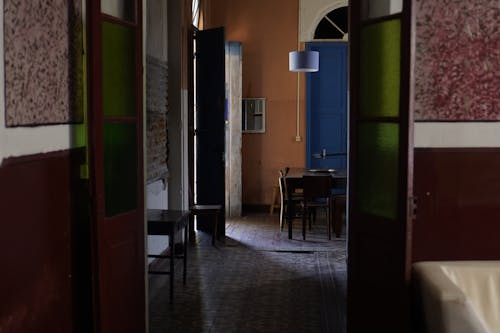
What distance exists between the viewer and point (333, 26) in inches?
377

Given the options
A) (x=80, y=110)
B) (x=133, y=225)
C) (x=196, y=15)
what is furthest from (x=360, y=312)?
(x=196, y=15)

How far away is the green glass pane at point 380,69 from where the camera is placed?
361cm

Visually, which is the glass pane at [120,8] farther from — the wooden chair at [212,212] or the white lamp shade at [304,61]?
the white lamp shade at [304,61]

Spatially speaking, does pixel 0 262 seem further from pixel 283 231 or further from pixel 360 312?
pixel 283 231

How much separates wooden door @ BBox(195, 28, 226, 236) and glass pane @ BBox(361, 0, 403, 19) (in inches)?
160

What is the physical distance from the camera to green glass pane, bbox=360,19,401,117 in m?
3.61

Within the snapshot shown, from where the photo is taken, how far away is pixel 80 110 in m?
3.67

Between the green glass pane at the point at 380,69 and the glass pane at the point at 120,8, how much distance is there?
1428 millimetres

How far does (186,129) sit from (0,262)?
473 centimetres

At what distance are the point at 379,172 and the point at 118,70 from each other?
1650mm

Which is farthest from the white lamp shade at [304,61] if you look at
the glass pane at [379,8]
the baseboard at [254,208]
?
the glass pane at [379,8]

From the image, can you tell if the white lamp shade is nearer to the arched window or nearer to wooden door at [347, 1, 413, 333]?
the arched window

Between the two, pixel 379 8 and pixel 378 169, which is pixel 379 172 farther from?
pixel 379 8

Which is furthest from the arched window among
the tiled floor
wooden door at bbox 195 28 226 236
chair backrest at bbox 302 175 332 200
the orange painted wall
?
the tiled floor
